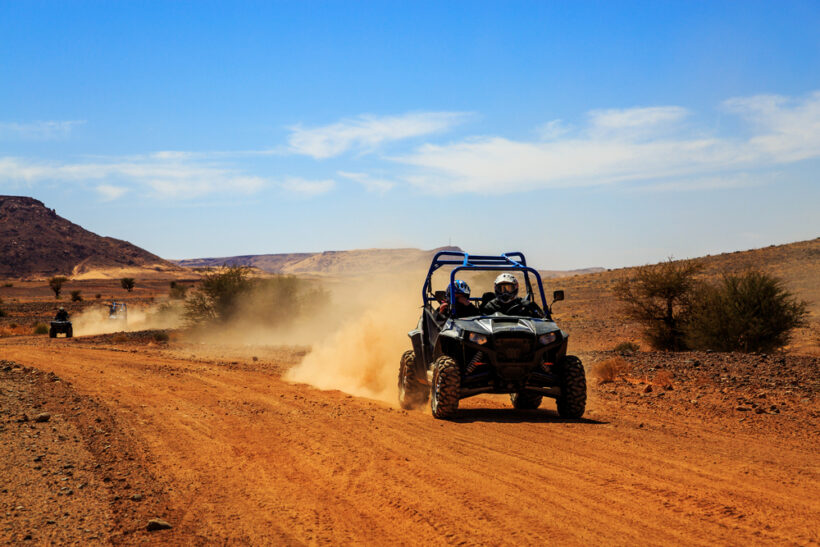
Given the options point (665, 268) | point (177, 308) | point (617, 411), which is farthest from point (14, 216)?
point (617, 411)

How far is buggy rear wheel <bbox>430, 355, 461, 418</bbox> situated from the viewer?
10.4 meters

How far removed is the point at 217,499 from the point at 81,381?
37.5ft

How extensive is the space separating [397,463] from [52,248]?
537 ft

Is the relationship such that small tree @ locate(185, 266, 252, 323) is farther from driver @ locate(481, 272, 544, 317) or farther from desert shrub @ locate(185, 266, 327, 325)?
driver @ locate(481, 272, 544, 317)

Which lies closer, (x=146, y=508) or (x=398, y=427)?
(x=146, y=508)

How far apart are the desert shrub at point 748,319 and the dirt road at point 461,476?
1386cm

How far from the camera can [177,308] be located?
56.3 m

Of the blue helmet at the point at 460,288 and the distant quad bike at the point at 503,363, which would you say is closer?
the distant quad bike at the point at 503,363

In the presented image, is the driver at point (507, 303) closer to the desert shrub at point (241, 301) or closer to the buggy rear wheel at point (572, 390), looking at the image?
the buggy rear wheel at point (572, 390)

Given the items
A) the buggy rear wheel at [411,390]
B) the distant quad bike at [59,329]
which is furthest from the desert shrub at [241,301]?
the buggy rear wheel at [411,390]

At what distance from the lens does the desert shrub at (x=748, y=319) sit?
79.7 feet

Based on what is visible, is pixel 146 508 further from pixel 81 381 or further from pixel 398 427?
pixel 81 381

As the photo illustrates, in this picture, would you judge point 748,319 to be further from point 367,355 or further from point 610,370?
point 367,355

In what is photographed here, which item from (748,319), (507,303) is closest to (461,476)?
(507,303)
